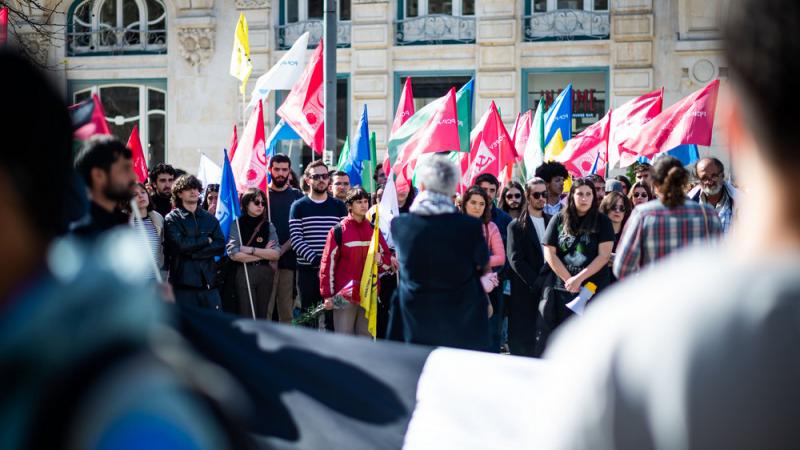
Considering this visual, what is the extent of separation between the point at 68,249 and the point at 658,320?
0.81 meters

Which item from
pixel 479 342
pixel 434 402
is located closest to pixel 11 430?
pixel 434 402

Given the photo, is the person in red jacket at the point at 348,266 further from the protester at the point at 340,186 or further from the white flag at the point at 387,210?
the protester at the point at 340,186

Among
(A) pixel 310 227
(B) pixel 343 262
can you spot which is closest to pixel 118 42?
(A) pixel 310 227

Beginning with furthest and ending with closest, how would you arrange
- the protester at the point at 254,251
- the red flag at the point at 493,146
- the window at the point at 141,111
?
the window at the point at 141,111 < the red flag at the point at 493,146 < the protester at the point at 254,251

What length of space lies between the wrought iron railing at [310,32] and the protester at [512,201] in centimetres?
1514

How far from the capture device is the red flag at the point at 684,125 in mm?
13914

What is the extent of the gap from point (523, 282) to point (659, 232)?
3.13 meters

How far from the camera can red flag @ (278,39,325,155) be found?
47.9ft

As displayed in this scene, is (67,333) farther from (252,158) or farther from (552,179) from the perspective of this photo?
(252,158)

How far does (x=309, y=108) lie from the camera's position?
14.6 metres

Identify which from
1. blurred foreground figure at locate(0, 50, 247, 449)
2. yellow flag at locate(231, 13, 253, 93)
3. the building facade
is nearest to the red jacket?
yellow flag at locate(231, 13, 253, 93)

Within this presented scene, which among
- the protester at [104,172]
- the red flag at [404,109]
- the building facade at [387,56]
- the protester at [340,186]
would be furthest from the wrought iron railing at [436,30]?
the protester at [104,172]

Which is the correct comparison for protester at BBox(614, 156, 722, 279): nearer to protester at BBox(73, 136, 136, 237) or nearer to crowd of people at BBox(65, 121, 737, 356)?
crowd of people at BBox(65, 121, 737, 356)

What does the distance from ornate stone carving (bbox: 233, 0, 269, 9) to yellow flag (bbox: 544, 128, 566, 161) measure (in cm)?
1147
